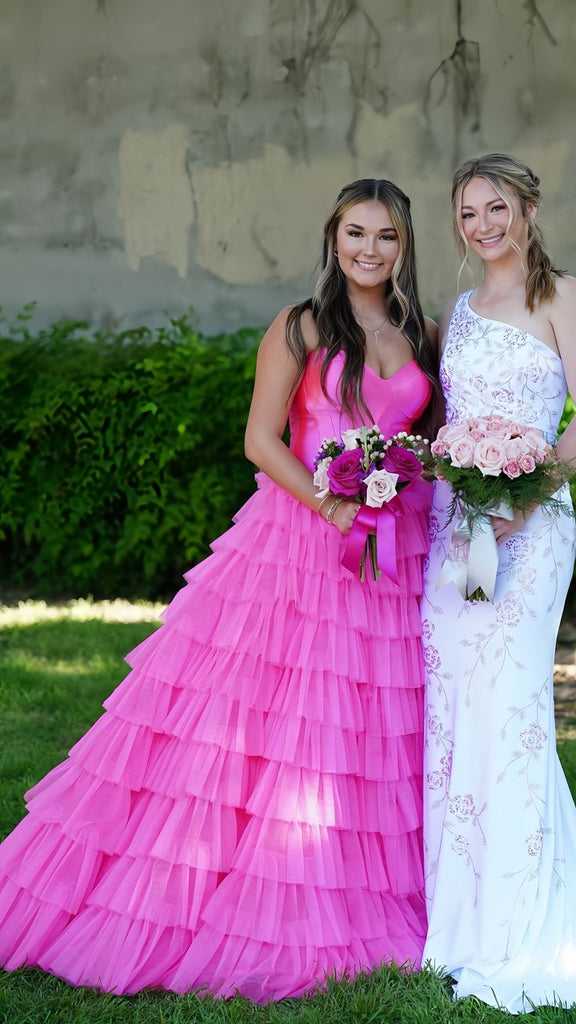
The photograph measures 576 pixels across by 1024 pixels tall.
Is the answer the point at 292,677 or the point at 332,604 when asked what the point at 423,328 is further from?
the point at 292,677

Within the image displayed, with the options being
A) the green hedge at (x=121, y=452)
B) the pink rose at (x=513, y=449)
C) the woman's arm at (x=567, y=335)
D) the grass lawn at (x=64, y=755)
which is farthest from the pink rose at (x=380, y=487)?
the green hedge at (x=121, y=452)

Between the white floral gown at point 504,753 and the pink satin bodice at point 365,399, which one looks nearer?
the white floral gown at point 504,753

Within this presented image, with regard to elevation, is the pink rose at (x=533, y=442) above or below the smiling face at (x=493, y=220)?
below

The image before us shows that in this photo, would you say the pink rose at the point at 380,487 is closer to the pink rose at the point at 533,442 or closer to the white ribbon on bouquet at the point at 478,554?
the white ribbon on bouquet at the point at 478,554

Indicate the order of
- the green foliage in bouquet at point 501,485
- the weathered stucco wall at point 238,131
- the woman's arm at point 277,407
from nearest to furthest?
1. the green foliage in bouquet at point 501,485
2. the woman's arm at point 277,407
3. the weathered stucco wall at point 238,131

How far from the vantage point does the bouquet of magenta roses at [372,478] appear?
3.41 m

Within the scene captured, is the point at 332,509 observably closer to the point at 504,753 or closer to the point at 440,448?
the point at 440,448

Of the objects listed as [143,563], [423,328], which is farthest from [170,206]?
[423,328]

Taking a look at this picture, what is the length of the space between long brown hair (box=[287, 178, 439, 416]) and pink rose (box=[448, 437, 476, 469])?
19.6 inches

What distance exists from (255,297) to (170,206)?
0.88m

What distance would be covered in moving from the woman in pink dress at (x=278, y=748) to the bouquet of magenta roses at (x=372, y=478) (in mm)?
77

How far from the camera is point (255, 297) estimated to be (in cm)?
895

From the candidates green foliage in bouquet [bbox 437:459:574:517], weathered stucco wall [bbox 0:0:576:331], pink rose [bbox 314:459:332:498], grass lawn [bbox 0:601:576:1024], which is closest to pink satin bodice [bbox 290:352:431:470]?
pink rose [bbox 314:459:332:498]

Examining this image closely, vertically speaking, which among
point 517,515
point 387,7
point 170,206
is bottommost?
point 517,515
